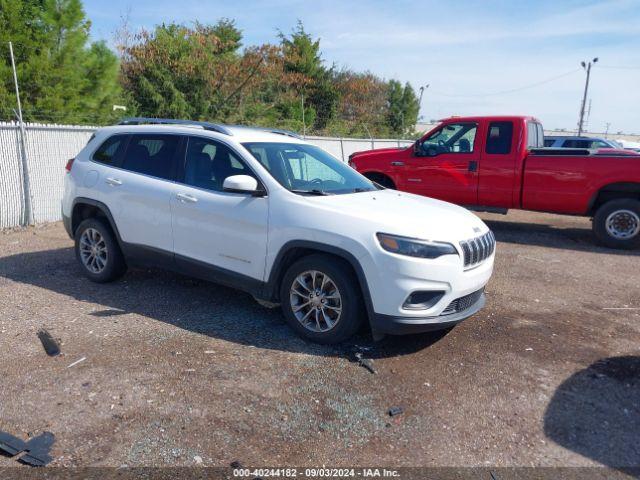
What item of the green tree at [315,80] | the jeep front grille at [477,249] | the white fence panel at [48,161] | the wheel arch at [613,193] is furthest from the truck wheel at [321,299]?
the green tree at [315,80]

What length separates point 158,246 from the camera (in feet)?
18.3

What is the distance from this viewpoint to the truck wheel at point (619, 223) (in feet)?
29.4

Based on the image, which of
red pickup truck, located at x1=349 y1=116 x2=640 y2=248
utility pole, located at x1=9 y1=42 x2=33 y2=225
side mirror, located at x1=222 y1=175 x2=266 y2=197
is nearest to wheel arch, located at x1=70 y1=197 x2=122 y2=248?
side mirror, located at x1=222 y1=175 x2=266 y2=197

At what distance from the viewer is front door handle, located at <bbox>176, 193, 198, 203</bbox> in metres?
5.21

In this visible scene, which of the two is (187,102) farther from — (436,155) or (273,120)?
(436,155)

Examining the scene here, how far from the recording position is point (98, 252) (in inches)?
243

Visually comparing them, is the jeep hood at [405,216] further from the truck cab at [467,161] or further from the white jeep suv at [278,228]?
the truck cab at [467,161]

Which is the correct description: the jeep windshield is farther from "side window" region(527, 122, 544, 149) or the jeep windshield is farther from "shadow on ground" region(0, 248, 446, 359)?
"side window" region(527, 122, 544, 149)

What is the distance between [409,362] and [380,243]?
3.33ft

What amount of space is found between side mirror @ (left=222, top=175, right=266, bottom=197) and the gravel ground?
125 centimetres

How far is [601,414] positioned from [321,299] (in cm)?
219

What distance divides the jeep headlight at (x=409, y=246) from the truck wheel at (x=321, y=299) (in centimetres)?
42

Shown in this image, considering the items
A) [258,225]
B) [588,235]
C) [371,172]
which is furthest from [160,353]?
[588,235]

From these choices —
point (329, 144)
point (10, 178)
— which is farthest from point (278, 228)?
point (329, 144)
